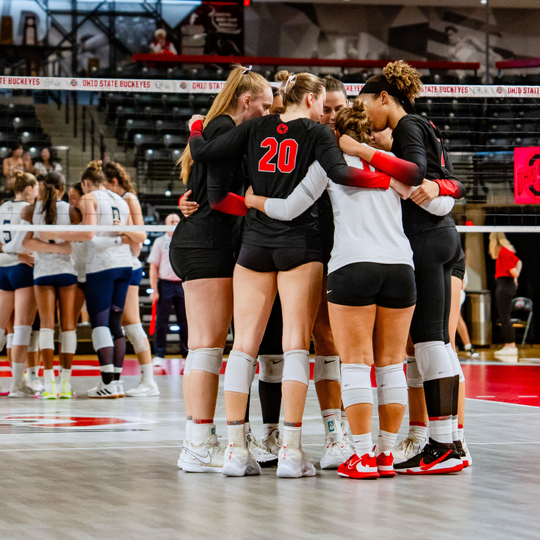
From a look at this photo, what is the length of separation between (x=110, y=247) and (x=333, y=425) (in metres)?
3.32

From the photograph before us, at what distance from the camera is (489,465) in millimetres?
3760

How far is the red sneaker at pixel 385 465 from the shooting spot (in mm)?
3508

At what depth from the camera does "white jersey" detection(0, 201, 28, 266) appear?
6750 mm

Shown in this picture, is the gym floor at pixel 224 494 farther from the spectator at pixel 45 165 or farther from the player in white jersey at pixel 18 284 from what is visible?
the spectator at pixel 45 165

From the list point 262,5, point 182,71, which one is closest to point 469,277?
point 182,71

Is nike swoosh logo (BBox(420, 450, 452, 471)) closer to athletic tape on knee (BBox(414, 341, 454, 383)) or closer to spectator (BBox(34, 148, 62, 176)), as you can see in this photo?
athletic tape on knee (BBox(414, 341, 454, 383))

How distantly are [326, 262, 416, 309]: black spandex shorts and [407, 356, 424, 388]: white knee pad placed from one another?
61cm

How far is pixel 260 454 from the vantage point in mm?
3822

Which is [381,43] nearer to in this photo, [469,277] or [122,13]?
[122,13]

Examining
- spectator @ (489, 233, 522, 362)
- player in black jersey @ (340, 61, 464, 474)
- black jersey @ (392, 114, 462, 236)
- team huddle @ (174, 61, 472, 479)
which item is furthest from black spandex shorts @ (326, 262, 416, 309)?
spectator @ (489, 233, 522, 362)

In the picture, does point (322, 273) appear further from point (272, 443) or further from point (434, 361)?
point (272, 443)

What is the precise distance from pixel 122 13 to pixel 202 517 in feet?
57.5

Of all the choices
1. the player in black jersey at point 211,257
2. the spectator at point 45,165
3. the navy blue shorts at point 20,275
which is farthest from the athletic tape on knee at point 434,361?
the spectator at point 45,165

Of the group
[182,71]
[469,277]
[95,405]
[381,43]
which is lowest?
[95,405]
